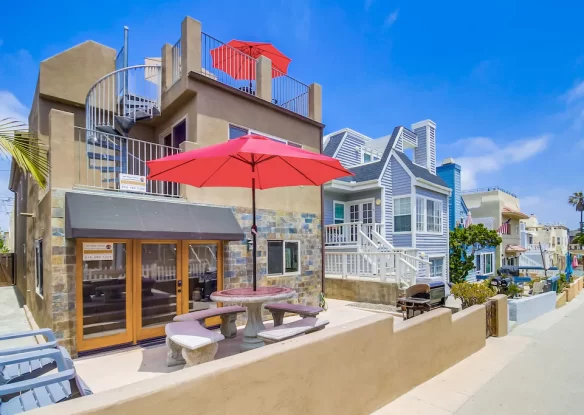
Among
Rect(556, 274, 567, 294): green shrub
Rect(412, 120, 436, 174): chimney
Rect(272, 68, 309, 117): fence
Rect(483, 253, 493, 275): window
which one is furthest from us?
Rect(483, 253, 493, 275): window

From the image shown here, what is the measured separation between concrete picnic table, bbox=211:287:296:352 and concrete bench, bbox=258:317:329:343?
43 centimetres

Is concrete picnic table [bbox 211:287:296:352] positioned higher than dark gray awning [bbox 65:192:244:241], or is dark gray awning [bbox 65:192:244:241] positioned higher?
dark gray awning [bbox 65:192:244:241]

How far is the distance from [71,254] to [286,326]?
3848 millimetres

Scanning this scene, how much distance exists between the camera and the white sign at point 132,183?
639 cm

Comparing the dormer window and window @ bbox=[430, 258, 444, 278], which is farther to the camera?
the dormer window

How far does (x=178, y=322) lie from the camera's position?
16.8 ft

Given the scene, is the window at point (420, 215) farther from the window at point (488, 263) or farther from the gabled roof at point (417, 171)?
the window at point (488, 263)

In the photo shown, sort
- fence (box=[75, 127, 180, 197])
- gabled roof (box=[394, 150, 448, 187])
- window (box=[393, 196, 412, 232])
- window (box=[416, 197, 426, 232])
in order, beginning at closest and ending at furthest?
fence (box=[75, 127, 180, 197])
window (box=[393, 196, 412, 232])
window (box=[416, 197, 426, 232])
gabled roof (box=[394, 150, 448, 187])

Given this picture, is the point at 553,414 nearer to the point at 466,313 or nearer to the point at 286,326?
the point at 466,313

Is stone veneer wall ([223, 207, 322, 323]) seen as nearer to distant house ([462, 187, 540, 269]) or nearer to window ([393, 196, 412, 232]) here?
window ([393, 196, 412, 232])

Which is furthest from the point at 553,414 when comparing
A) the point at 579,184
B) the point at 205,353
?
the point at 579,184

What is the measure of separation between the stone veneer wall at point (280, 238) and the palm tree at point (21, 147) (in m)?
3.84

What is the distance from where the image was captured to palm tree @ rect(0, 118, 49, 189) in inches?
166

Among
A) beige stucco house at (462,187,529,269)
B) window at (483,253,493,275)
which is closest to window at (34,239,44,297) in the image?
window at (483,253,493,275)
